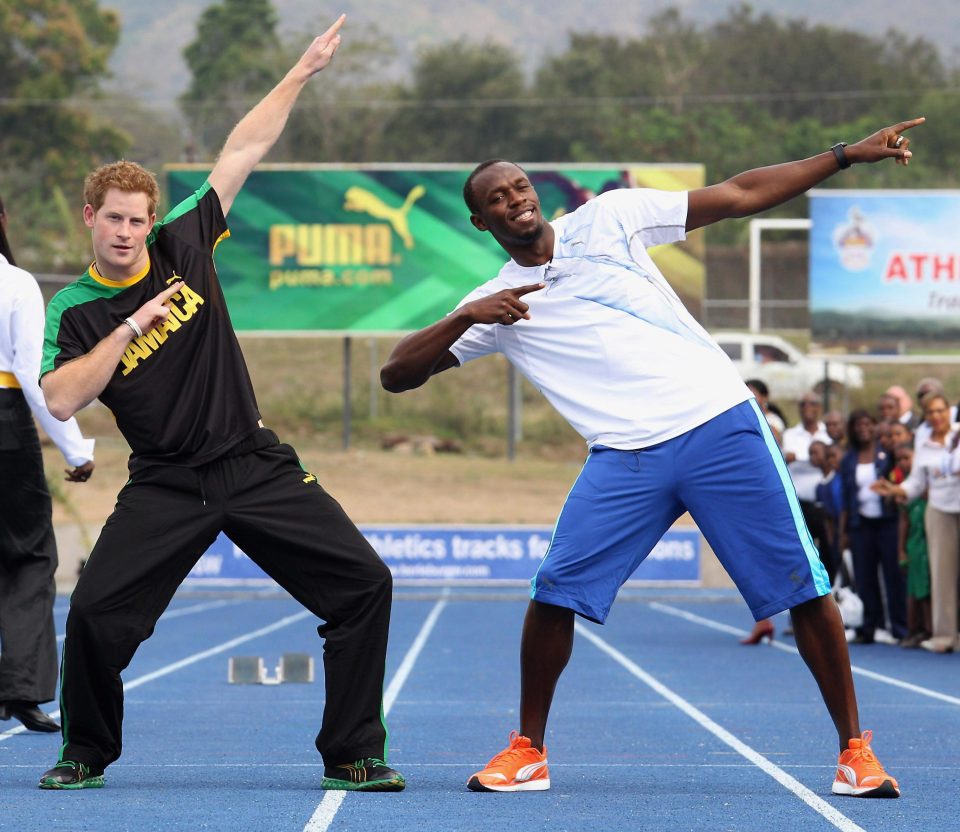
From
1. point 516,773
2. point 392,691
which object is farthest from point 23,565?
point 392,691

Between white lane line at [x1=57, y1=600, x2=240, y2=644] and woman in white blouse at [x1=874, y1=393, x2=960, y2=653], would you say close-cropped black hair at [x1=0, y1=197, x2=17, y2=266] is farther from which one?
white lane line at [x1=57, y1=600, x2=240, y2=644]

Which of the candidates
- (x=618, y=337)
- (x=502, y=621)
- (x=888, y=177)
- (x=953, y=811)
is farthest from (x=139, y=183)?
(x=888, y=177)

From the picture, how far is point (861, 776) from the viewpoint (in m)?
6.06

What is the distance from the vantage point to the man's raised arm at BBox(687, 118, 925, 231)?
6180mm

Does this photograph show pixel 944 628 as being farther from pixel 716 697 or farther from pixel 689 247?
pixel 689 247

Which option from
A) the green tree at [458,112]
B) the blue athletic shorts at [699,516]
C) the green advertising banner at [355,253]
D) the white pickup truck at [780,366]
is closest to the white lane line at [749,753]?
the blue athletic shorts at [699,516]

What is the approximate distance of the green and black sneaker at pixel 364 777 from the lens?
6.24 m

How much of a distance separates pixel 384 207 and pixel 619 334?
83.2 feet

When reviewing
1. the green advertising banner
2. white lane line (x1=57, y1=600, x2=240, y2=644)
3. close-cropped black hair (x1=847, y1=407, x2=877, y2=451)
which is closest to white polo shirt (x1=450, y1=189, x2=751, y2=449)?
close-cropped black hair (x1=847, y1=407, x2=877, y2=451)

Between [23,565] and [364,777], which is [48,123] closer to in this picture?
[23,565]

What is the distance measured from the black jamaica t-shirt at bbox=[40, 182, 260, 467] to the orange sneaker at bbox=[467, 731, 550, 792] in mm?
1360

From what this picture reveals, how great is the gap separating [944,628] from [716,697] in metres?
4.58

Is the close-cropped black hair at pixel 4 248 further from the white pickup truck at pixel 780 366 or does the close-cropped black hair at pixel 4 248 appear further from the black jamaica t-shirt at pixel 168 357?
the white pickup truck at pixel 780 366

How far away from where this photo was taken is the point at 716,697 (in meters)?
10.6
